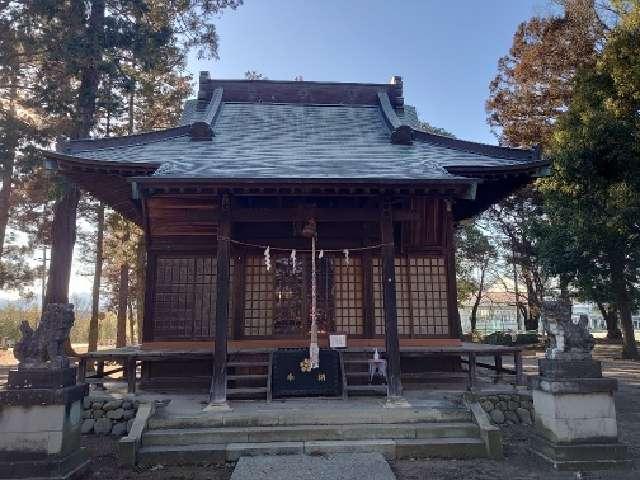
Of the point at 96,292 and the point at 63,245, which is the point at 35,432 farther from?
the point at 96,292

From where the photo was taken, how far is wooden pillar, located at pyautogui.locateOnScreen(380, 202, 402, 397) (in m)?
8.16

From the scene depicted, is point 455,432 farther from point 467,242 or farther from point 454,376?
point 467,242

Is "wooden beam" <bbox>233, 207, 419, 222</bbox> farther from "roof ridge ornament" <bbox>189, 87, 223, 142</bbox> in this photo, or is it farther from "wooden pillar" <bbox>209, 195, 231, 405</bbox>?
"roof ridge ornament" <bbox>189, 87, 223, 142</bbox>

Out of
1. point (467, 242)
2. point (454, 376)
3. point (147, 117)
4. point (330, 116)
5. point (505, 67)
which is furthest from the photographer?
point (467, 242)

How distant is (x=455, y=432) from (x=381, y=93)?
11.7 meters

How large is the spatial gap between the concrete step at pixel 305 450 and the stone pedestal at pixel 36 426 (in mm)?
1187

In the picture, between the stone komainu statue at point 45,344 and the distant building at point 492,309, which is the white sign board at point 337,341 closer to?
the stone komainu statue at point 45,344

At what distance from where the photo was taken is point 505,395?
29.0 feet

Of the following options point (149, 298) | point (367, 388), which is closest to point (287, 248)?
point (149, 298)

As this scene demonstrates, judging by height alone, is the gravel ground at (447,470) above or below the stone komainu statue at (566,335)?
below

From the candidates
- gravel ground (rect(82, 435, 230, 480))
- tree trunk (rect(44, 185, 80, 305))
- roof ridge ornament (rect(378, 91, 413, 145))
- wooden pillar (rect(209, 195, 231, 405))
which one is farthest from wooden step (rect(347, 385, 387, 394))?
tree trunk (rect(44, 185, 80, 305))

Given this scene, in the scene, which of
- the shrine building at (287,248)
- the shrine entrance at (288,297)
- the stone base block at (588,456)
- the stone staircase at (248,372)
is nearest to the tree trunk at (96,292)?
the shrine building at (287,248)

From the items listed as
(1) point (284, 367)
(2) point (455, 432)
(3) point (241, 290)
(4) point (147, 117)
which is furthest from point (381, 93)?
(4) point (147, 117)

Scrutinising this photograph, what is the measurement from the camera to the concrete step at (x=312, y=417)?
24.3 feet
